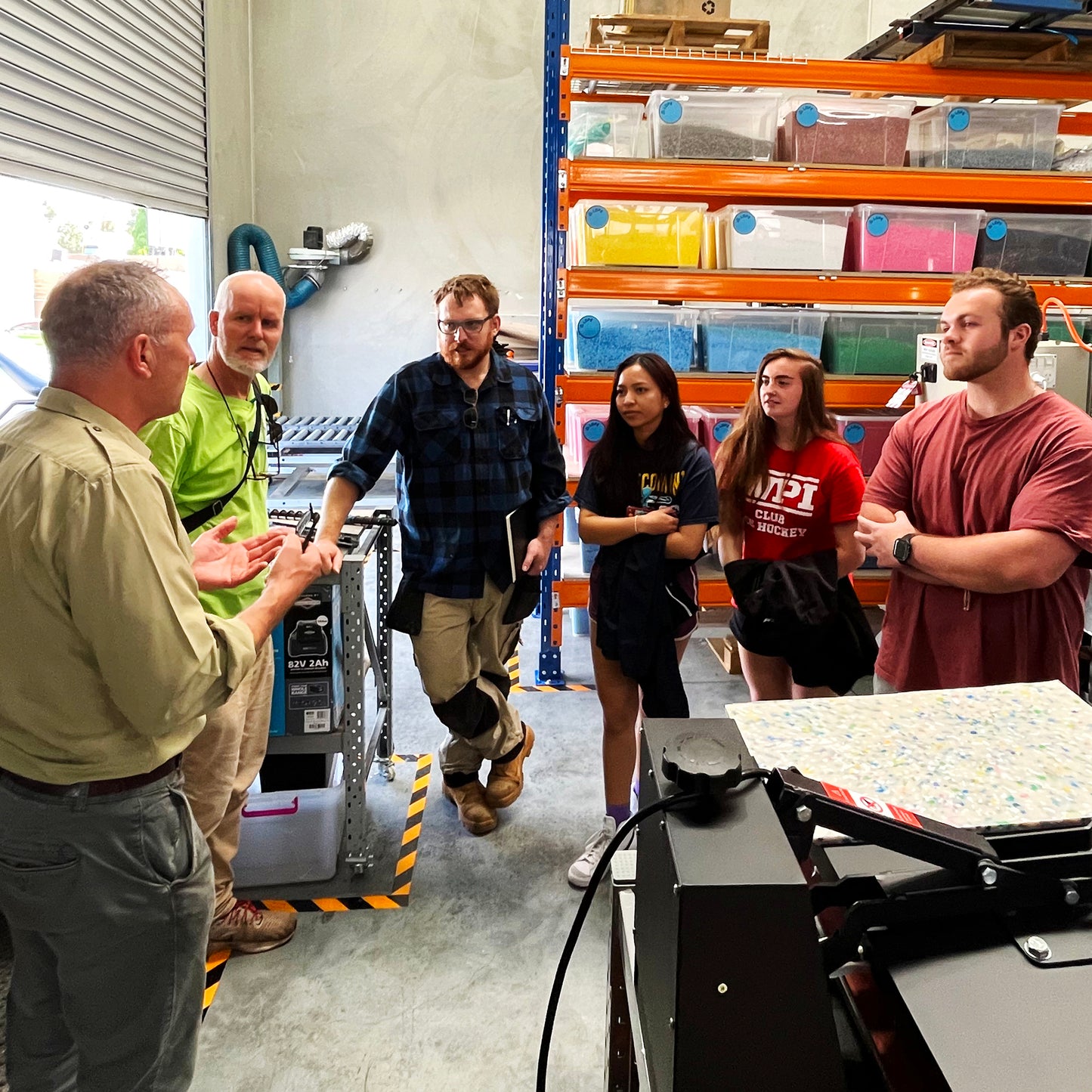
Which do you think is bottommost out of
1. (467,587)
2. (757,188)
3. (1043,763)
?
(467,587)

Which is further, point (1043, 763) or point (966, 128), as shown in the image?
point (966, 128)

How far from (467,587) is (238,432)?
34.3 inches

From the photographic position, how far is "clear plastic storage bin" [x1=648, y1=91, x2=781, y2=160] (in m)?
3.89

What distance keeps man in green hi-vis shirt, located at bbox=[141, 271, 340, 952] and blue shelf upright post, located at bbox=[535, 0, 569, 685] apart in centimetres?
182

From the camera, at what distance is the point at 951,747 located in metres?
1.14

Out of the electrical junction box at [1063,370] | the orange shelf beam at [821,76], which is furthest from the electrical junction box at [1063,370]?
the orange shelf beam at [821,76]

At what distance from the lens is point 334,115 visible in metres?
7.46

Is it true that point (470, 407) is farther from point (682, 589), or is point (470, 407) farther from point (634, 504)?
point (682, 589)

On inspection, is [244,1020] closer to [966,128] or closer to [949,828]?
[949,828]

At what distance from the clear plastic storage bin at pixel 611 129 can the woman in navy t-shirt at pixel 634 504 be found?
5.49 feet

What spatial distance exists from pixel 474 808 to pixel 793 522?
148 centimetres

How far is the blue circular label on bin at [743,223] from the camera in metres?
3.89

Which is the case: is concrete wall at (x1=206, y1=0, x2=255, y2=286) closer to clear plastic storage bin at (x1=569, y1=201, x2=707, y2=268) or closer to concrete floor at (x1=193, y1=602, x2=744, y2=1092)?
clear plastic storage bin at (x1=569, y1=201, x2=707, y2=268)

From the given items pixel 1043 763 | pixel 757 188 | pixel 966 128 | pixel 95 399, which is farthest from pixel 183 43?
pixel 1043 763
